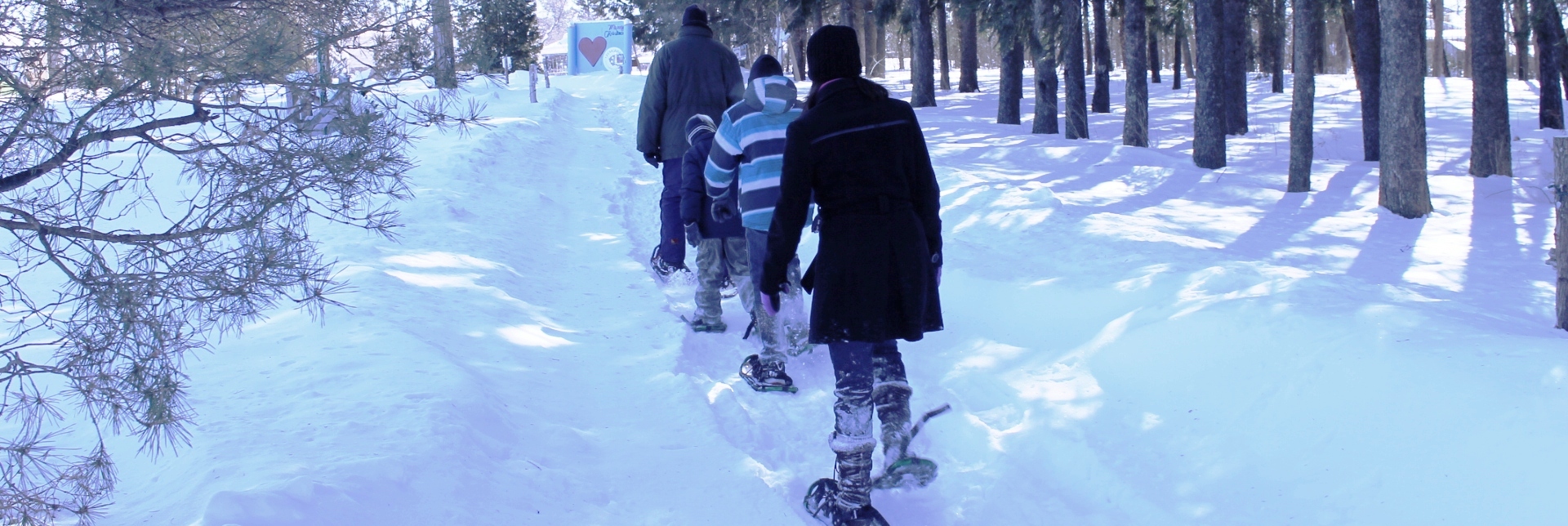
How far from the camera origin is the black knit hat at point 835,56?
11.6 feet

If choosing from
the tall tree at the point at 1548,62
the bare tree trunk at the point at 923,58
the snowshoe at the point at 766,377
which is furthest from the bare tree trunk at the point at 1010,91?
the snowshoe at the point at 766,377

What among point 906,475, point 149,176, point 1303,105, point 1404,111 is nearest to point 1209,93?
point 1303,105

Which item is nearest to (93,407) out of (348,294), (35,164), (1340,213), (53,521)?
(53,521)

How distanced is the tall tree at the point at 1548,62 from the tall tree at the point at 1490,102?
15.3ft

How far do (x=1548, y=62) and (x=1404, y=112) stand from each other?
32.2 ft

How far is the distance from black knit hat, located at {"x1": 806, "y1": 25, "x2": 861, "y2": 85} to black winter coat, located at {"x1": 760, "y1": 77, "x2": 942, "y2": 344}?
0.20ft

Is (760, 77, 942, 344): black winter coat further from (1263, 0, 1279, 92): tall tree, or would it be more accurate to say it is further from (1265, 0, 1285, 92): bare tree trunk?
(1265, 0, 1285, 92): bare tree trunk

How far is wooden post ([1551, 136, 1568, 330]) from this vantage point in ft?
16.1

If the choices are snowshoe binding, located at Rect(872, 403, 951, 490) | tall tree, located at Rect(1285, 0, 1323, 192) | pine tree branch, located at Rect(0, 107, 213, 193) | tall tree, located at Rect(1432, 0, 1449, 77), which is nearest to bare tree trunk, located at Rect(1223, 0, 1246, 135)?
tall tree, located at Rect(1285, 0, 1323, 192)

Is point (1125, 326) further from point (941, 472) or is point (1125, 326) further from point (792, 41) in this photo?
point (792, 41)

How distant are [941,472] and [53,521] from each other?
307 centimetres

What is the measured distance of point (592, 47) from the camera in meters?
41.2

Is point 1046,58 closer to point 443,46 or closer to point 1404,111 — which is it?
point 1404,111

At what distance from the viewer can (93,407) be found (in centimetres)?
303
